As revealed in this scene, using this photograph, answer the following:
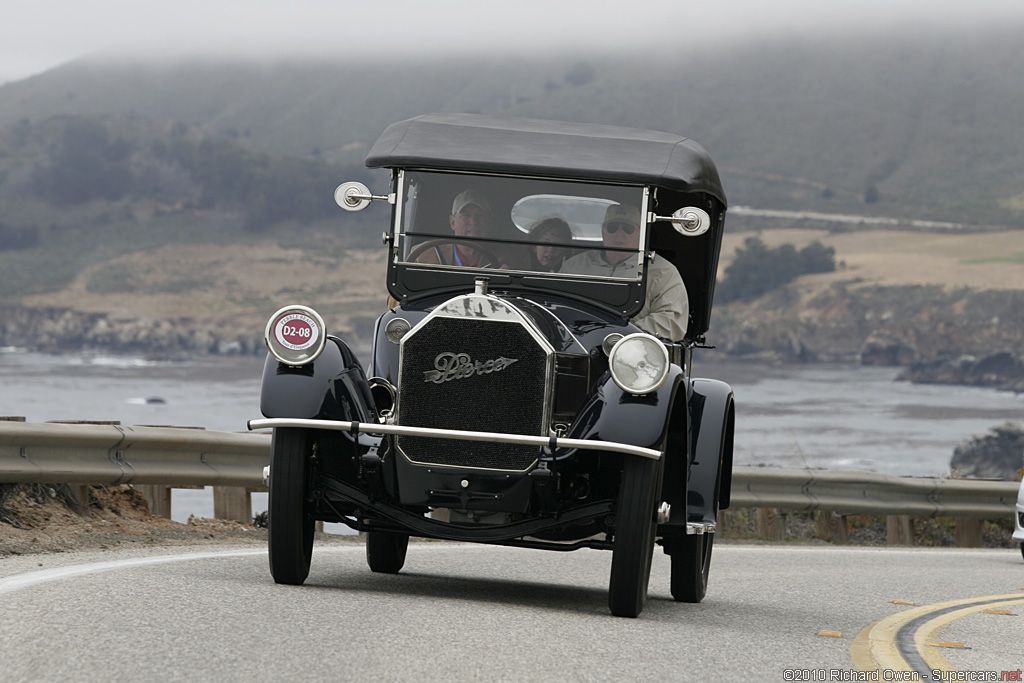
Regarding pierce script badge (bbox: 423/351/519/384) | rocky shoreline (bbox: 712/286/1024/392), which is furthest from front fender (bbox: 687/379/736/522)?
rocky shoreline (bbox: 712/286/1024/392)

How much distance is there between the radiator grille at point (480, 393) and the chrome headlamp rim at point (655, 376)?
0.34m

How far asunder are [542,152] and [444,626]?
2969mm

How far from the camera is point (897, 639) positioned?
704 cm

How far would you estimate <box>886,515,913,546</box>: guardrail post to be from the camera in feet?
51.9

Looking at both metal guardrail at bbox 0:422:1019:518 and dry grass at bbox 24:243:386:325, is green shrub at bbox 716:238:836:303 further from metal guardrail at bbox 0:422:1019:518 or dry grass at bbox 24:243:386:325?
metal guardrail at bbox 0:422:1019:518

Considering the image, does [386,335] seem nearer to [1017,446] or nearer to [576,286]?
[576,286]

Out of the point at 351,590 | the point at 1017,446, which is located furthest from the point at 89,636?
the point at 1017,446

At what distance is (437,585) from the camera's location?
829cm

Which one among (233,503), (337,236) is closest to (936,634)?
(233,503)

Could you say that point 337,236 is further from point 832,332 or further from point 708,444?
point 708,444

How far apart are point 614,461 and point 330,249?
157 m

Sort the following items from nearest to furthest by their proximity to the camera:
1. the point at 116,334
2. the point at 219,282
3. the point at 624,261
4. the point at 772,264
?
the point at 624,261 → the point at 772,264 → the point at 116,334 → the point at 219,282

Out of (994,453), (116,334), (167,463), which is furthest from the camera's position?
(116,334)

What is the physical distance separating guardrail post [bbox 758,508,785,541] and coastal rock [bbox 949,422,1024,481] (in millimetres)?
41477
